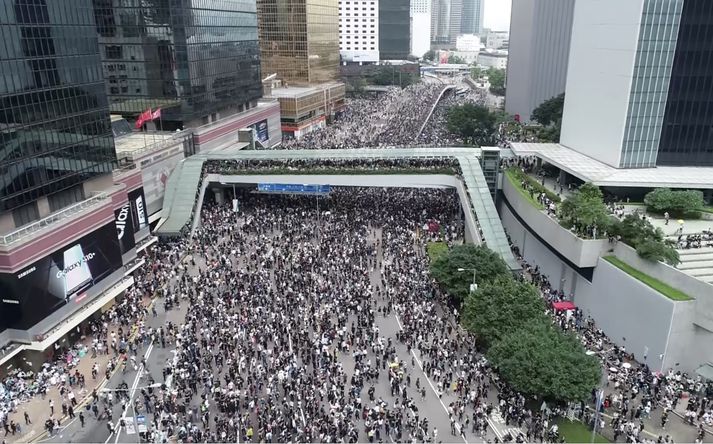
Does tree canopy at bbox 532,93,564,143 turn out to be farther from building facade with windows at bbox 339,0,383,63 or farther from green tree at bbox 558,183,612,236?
building facade with windows at bbox 339,0,383,63

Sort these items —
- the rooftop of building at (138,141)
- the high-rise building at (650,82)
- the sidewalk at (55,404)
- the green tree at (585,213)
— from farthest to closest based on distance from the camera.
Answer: the rooftop of building at (138,141) → the high-rise building at (650,82) → the green tree at (585,213) → the sidewalk at (55,404)

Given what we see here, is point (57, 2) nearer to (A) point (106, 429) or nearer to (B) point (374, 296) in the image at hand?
(A) point (106, 429)

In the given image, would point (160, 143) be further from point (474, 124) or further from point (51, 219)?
point (474, 124)

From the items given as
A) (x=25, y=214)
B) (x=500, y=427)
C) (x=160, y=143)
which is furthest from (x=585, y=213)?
(x=160, y=143)

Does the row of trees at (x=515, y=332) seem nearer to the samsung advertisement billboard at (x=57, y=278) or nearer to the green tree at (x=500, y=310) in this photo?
the green tree at (x=500, y=310)

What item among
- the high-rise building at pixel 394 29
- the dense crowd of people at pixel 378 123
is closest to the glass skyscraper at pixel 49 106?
the dense crowd of people at pixel 378 123

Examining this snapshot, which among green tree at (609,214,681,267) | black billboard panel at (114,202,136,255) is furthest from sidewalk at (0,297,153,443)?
green tree at (609,214,681,267)

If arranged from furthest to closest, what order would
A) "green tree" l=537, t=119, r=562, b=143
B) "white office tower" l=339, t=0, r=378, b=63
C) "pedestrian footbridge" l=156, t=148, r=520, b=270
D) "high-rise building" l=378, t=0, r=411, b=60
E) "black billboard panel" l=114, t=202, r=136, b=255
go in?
"high-rise building" l=378, t=0, r=411, b=60 < "white office tower" l=339, t=0, r=378, b=63 < "green tree" l=537, t=119, r=562, b=143 < "pedestrian footbridge" l=156, t=148, r=520, b=270 < "black billboard panel" l=114, t=202, r=136, b=255
